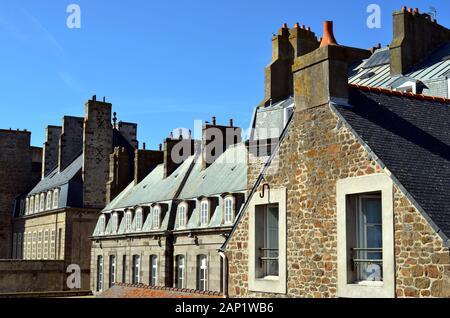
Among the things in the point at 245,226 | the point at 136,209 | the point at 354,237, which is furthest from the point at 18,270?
the point at 354,237

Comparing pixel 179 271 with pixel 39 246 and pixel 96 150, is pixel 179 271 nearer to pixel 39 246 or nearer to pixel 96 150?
pixel 96 150

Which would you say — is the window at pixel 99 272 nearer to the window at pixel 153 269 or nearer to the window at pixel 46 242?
the window at pixel 153 269

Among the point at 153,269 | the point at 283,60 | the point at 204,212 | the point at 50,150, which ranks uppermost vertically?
the point at 283,60

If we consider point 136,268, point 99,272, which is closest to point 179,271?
point 136,268

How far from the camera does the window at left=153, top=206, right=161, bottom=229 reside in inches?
1304

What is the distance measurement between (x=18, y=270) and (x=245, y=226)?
32.1 metres

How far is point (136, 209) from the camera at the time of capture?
3575 centimetres

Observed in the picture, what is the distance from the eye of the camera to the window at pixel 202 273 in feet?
94.3

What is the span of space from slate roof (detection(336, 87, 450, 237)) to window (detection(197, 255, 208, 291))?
17725 mm

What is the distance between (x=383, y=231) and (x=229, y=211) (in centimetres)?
1802

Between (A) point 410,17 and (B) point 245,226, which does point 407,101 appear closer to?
(B) point 245,226

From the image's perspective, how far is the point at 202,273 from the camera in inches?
1149

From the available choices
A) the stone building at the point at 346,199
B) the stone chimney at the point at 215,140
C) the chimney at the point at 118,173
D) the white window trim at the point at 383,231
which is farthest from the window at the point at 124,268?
the white window trim at the point at 383,231

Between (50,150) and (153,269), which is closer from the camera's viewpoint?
(153,269)
